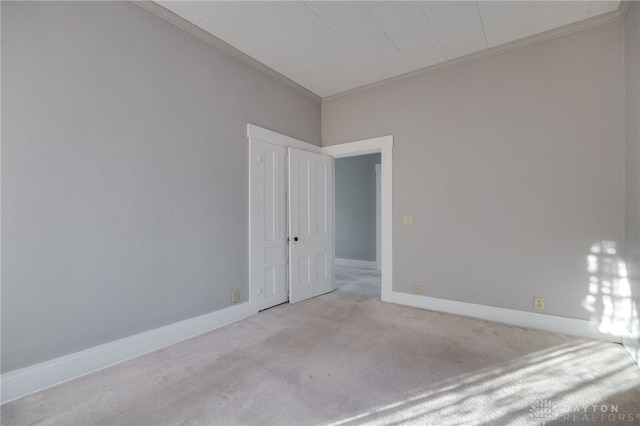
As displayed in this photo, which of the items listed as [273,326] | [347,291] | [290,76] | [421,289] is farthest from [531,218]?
[290,76]

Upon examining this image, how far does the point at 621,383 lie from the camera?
1.92 m

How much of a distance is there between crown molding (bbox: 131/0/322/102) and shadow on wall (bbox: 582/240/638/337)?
3.86 metres

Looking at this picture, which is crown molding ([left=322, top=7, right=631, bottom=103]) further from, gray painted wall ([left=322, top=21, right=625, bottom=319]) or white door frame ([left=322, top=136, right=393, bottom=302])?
white door frame ([left=322, top=136, right=393, bottom=302])

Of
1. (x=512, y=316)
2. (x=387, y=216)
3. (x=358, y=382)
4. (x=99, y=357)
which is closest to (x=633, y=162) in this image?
(x=512, y=316)

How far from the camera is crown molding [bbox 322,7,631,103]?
8.46ft

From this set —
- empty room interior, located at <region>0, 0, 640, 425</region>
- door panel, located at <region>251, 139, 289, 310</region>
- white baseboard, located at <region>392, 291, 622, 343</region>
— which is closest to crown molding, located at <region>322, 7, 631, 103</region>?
empty room interior, located at <region>0, 0, 640, 425</region>

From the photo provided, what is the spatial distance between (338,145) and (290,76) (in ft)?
3.85

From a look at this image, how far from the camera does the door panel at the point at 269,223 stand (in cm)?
336

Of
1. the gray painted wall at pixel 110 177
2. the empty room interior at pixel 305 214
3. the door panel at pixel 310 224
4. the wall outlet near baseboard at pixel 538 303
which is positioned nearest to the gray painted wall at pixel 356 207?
the door panel at pixel 310 224

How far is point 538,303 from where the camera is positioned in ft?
9.46

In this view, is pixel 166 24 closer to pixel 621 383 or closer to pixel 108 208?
pixel 108 208

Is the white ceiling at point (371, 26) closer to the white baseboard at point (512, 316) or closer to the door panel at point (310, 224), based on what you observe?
the door panel at point (310, 224)

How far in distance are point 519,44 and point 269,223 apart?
339cm

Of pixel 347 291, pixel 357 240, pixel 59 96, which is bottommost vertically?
pixel 347 291
